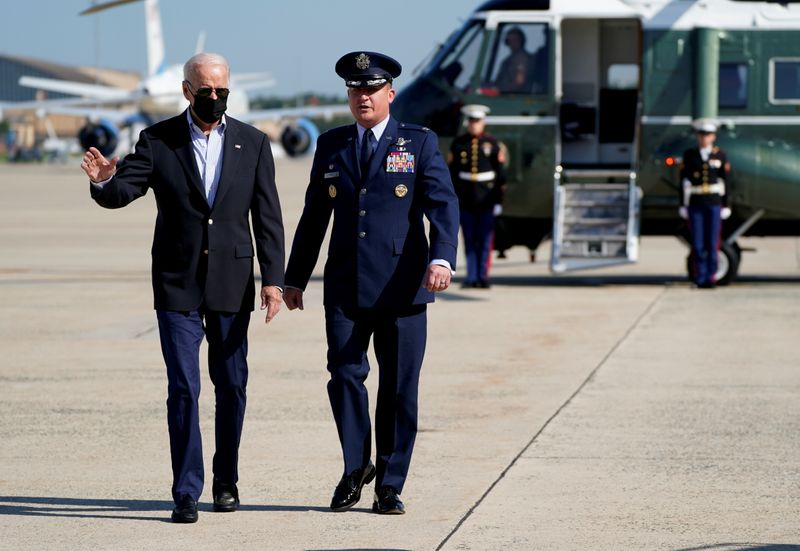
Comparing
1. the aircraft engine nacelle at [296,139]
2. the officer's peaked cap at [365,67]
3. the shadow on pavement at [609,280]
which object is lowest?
the aircraft engine nacelle at [296,139]

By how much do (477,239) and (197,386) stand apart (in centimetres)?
1002

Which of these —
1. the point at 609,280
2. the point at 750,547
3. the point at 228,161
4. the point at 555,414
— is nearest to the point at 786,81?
the point at 609,280

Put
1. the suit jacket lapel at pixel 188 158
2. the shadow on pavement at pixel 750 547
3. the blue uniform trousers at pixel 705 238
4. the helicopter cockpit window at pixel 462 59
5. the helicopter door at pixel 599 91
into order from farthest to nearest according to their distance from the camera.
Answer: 1. the helicopter door at pixel 599 91
2. the helicopter cockpit window at pixel 462 59
3. the blue uniform trousers at pixel 705 238
4. the suit jacket lapel at pixel 188 158
5. the shadow on pavement at pixel 750 547

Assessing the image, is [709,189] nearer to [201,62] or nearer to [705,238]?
[705,238]

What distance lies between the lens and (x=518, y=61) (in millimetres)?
16359

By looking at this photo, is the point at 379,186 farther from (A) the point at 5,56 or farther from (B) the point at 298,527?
(A) the point at 5,56

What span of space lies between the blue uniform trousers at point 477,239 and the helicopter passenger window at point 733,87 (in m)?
2.75

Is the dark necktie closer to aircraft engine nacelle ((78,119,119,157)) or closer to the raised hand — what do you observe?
the raised hand

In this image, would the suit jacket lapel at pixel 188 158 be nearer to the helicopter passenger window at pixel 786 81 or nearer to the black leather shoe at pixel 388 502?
the black leather shoe at pixel 388 502

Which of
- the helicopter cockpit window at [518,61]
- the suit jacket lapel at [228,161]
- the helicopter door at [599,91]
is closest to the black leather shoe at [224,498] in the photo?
the suit jacket lapel at [228,161]

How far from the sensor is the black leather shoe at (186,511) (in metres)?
6.06

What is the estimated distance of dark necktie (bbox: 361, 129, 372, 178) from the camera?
640 centimetres

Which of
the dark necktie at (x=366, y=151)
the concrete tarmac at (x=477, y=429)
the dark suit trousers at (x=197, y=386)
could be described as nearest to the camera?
the concrete tarmac at (x=477, y=429)

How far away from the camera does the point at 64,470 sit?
7.15m
